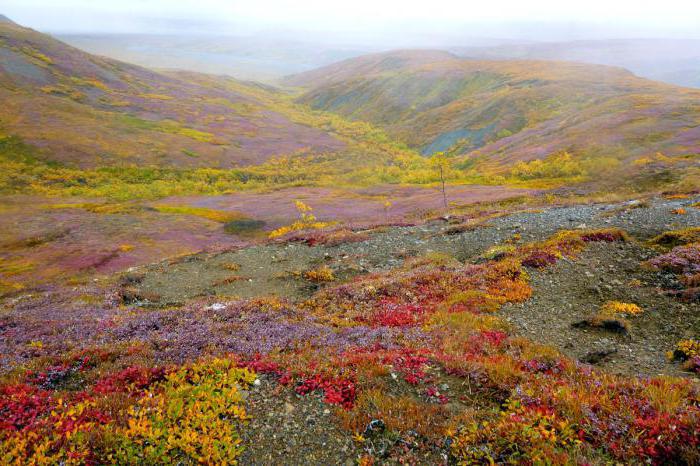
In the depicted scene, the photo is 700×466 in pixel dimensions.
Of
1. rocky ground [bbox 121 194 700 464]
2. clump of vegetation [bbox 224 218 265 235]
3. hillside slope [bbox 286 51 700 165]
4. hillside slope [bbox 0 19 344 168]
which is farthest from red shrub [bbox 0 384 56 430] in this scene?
hillside slope [bbox 0 19 344 168]

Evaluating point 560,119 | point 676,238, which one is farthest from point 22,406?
point 560,119

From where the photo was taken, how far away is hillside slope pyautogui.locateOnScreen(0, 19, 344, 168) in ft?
356

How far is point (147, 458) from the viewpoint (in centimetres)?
696

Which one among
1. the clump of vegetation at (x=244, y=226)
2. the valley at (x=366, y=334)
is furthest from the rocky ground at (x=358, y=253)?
the clump of vegetation at (x=244, y=226)

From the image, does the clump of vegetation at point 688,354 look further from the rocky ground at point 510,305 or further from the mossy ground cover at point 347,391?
the rocky ground at point 510,305

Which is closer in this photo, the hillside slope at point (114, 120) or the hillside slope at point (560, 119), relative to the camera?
the hillside slope at point (560, 119)

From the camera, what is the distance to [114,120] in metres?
135

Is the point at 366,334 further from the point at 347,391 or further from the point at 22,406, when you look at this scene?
the point at 22,406

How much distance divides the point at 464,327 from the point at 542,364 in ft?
13.1

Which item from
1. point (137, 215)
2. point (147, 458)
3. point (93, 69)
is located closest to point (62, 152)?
point (137, 215)

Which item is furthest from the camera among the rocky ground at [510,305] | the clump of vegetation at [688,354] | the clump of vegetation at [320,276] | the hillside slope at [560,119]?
the hillside slope at [560,119]

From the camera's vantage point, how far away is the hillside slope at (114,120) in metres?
109

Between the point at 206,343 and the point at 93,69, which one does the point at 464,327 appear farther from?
the point at 93,69

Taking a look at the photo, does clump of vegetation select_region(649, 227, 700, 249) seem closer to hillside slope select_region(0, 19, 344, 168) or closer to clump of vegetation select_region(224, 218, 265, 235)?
clump of vegetation select_region(224, 218, 265, 235)
